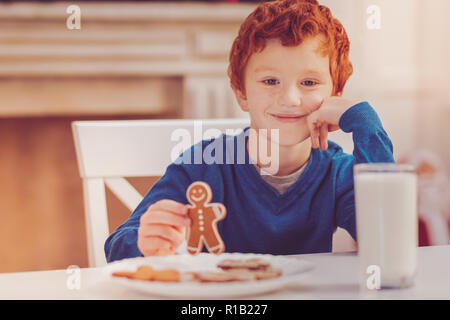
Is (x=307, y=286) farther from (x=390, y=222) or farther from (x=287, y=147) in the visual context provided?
(x=287, y=147)

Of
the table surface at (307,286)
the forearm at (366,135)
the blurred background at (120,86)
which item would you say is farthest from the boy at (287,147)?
the blurred background at (120,86)

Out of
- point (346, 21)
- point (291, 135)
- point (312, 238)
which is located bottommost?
point (312, 238)

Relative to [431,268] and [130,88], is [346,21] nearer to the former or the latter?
[431,268]

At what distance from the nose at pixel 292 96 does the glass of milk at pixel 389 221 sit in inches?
7.9

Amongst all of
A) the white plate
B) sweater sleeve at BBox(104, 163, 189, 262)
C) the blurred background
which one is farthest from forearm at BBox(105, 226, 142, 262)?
the blurred background

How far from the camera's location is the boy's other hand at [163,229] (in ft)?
1.70

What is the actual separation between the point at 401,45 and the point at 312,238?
93cm

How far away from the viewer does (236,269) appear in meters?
0.44

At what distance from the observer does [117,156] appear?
2.39 ft

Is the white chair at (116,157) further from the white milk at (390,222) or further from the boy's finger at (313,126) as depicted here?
the white milk at (390,222)

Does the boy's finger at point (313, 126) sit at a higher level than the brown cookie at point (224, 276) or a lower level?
higher

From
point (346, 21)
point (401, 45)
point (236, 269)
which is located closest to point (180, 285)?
point (236, 269)

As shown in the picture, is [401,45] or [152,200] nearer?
[152,200]
